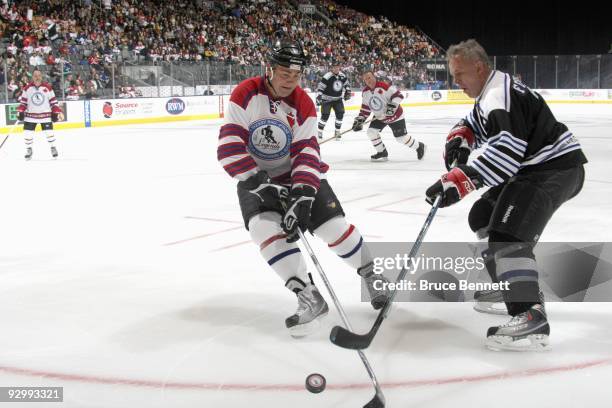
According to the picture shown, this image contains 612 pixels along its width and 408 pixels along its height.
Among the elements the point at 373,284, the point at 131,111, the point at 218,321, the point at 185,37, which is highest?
the point at 185,37

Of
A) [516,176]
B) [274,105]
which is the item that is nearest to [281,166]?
[274,105]

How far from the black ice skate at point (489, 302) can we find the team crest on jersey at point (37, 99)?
29.0 feet

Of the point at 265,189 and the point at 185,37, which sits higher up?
the point at 185,37

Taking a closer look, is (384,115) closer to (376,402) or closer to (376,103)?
(376,103)

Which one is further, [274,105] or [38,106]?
[38,106]

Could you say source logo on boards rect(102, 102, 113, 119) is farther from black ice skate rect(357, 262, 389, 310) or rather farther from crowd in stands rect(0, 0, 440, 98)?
black ice skate rect(357, 262, 389, 310)

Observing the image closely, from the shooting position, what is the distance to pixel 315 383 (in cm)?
243

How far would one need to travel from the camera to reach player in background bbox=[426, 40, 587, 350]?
284 centimetres

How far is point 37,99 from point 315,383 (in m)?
9.48

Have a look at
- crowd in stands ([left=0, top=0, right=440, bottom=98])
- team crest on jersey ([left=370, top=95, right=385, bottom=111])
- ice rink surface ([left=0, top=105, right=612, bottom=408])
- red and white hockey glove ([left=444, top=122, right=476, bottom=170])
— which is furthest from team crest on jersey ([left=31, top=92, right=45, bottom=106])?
red and white hockey glove ([left=444, top=122, right=476, bottom=170])

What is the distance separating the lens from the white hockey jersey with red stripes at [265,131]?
3236 millimetres

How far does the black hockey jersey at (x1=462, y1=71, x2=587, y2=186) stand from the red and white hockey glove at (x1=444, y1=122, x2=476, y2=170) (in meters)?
0.20

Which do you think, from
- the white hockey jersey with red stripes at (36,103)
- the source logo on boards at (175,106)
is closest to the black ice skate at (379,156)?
the white hockey jersey with red stripes at (36,103)

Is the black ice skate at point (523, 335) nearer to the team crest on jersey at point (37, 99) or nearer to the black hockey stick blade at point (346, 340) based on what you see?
the black hockey stick blade at point (346, 340)
